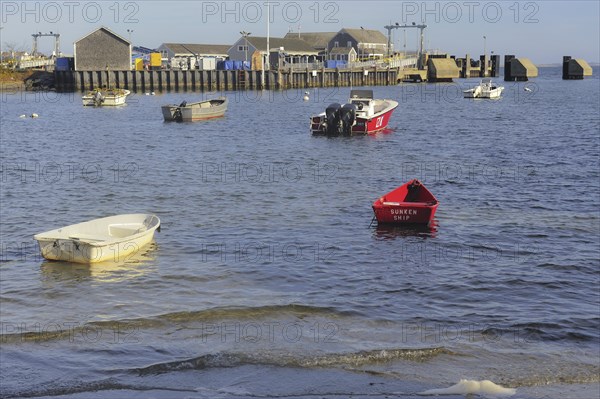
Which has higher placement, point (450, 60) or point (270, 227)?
point (450, 60)

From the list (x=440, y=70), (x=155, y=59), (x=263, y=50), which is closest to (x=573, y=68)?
(x=440, y=70)

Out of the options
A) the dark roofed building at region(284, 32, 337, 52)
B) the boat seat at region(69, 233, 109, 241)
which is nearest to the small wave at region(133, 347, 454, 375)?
the boat seat at region(69, 233, 109, 241)

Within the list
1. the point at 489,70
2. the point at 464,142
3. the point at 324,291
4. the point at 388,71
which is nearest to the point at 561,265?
the point at 324,291

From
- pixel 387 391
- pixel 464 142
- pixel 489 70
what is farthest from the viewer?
pixel 489 70

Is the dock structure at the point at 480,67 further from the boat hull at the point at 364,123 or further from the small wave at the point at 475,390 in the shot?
the small wave at the point at 475,390

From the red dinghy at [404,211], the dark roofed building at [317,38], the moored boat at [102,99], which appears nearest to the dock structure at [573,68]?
the dark roofed building at [317,38]

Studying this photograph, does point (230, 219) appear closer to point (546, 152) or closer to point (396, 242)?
point (396, 242)

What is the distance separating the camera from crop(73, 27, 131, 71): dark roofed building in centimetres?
10444

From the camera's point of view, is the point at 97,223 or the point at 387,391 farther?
the point at 97,223

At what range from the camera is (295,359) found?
13469 mm

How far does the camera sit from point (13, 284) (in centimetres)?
1806

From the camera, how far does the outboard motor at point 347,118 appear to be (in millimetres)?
50219

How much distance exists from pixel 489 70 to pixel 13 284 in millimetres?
171065

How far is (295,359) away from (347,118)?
3766 centimetres
